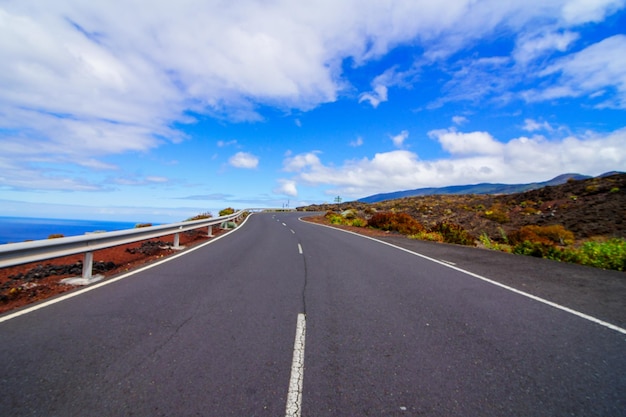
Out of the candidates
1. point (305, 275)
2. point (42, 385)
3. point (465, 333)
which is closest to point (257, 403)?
point (42, 385)

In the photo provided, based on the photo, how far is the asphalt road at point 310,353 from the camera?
2.61 metres

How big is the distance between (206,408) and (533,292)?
6406 millimetres

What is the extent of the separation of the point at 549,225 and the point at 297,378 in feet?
79.7

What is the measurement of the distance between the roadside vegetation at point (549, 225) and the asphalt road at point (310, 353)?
18.2ft

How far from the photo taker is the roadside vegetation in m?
10.5

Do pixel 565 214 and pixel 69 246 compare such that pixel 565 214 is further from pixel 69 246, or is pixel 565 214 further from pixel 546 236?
pixel 69 246

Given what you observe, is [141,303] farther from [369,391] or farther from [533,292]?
[533,292]

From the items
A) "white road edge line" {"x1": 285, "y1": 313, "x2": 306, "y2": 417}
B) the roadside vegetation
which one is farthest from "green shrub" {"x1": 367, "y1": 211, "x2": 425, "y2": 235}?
"white road edge line" {"x1": 285, "y1": 313, "x2": 306, "y2": 417}

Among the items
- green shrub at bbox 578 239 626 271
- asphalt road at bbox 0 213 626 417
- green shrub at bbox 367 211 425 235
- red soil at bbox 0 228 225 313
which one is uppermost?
green shrub at bbox 367 211 425 235

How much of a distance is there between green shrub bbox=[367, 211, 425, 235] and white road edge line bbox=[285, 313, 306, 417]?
16.0 meters

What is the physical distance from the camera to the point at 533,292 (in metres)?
6.10

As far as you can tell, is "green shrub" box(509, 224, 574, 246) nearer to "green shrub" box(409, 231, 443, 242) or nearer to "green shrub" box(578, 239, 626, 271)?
"green shrub" box(409, 231, 443, 242)

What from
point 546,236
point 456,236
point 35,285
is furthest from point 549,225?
point 35,285

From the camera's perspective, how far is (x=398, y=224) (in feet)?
69.0
